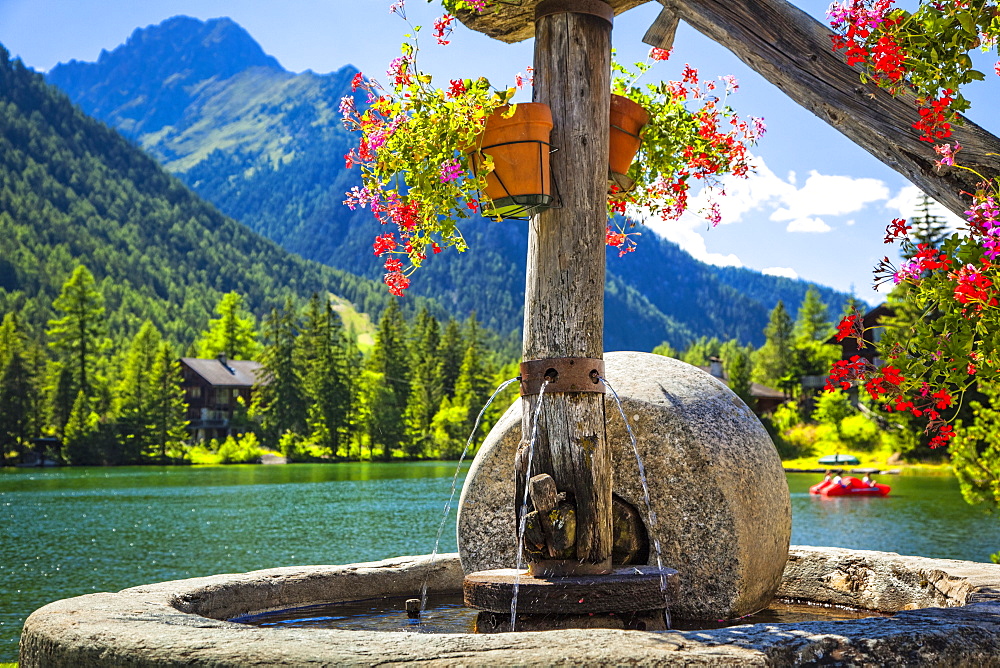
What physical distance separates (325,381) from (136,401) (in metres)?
14.9

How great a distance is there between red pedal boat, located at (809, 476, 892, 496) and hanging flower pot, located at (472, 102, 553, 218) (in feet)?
113

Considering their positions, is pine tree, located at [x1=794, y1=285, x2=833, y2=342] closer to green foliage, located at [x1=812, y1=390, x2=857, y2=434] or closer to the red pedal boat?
green foliage, located at [x1=812, y1=390, x2=857, y2=434]

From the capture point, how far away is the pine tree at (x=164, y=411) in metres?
64.6

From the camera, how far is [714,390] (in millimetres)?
5301

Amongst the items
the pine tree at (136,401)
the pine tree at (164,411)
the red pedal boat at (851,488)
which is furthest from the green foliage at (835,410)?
the pine tree at (136,401)

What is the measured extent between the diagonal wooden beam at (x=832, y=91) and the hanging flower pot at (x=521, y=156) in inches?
32.1

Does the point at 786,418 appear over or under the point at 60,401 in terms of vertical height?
over

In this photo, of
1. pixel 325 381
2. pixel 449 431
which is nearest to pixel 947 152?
pixel 449 431

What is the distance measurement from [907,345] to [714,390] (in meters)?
1.83

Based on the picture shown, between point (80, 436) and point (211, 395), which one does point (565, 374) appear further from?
point (211, 395)

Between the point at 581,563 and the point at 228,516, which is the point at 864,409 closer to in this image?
the point at 228,516

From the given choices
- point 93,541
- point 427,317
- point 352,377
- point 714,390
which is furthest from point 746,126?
point 427,317

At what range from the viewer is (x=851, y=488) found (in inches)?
1421

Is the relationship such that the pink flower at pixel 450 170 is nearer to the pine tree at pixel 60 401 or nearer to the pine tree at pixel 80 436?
the pine tree at pixel 80 436
